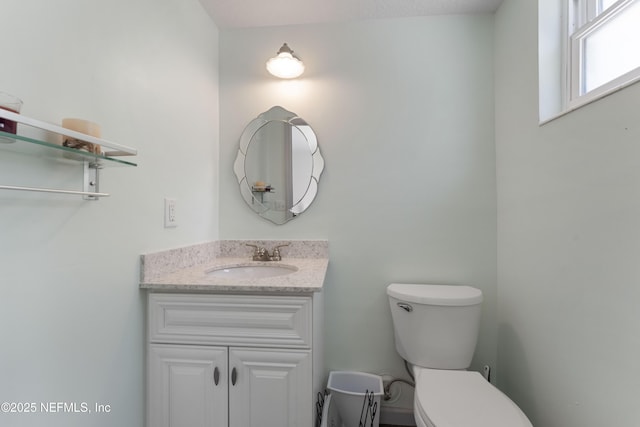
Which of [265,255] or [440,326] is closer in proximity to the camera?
[440,326]

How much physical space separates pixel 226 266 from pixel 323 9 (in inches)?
59.3

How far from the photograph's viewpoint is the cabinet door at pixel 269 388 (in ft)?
3.59

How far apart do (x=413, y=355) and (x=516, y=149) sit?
1.14 metres

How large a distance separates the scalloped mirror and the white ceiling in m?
0.51

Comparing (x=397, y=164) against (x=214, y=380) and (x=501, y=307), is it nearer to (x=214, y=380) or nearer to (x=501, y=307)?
(x=501, y=307)

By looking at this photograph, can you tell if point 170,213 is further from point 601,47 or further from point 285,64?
point 601,47

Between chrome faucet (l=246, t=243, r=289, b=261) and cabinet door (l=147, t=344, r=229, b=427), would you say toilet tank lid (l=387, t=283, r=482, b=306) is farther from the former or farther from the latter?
cabinet door (l=147, t=344, r=229, b=427)

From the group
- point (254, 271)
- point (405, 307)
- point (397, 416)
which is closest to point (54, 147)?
point (254, 271)

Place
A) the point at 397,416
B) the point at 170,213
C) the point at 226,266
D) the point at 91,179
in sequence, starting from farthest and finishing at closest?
the point at 397,416 < the point at 226,266 < the point at 170,213 < the point at 91,179

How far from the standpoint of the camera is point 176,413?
112 centimetres

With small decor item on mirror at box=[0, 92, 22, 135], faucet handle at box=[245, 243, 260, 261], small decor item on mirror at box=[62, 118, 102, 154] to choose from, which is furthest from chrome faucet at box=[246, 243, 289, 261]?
small decor item on mirror at box=[0, 92, 22, 135]

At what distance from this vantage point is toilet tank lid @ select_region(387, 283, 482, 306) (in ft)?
4.49

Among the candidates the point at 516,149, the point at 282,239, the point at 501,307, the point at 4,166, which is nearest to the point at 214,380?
the point at 282,239

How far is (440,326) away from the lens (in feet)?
4.55
